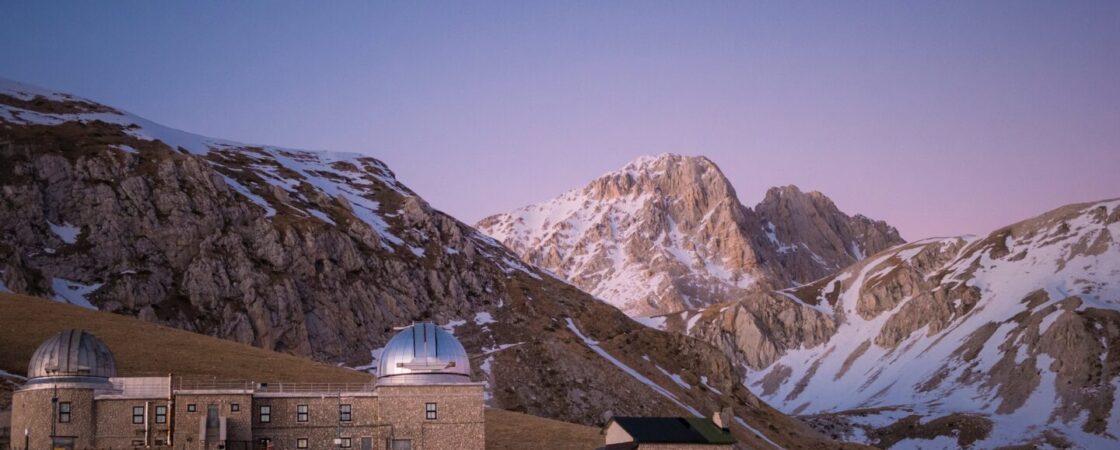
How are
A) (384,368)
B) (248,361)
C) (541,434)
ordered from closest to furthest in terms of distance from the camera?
(384,368) → (541,434) → (248,361)

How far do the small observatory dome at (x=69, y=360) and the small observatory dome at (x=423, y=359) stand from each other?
1695cm

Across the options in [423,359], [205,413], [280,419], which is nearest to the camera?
[205,413]

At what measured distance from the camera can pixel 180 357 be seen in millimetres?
130750

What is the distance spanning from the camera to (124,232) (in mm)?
179125

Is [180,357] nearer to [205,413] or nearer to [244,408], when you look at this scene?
[244,408]

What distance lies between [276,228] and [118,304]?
32.9m

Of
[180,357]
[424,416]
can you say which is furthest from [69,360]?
[180,357]

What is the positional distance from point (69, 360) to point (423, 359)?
809 inches

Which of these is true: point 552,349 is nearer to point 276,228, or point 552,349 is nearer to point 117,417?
point 276,228

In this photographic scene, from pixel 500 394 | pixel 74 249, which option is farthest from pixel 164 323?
pixel 500 394

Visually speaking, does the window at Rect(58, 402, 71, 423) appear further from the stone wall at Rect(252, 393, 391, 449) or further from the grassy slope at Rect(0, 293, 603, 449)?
the grassy slope at Rect(0, 293, 603, 449)

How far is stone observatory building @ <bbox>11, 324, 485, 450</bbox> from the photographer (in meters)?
77.9

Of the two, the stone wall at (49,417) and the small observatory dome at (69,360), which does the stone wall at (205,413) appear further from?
the small observatory dome at (69,360)

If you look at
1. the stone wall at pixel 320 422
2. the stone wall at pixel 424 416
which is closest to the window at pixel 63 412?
the stone wall at pixel 320 422
